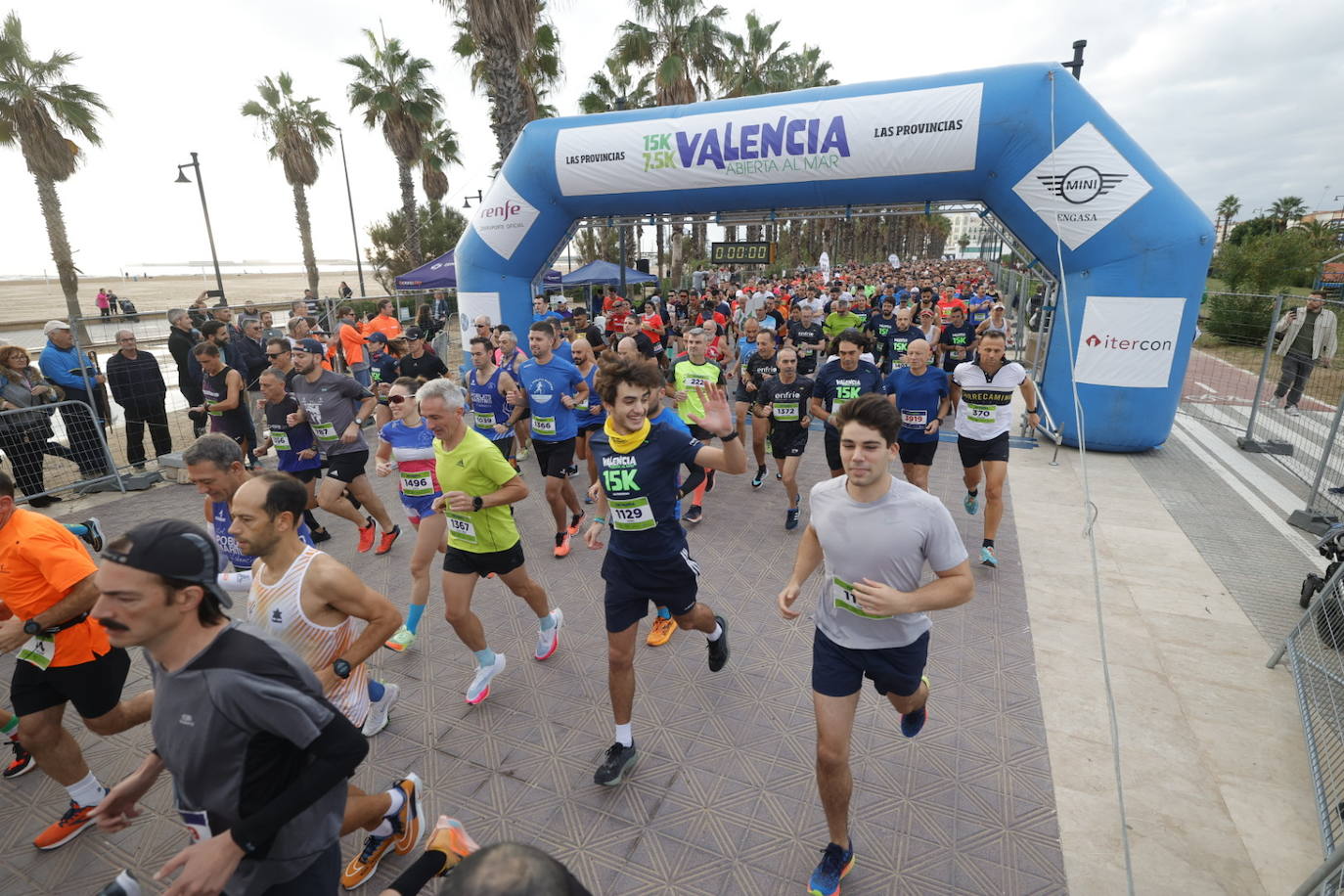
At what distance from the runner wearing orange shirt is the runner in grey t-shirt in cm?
292

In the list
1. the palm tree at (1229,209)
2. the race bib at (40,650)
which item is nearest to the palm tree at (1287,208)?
the palm tree at (1229,209)

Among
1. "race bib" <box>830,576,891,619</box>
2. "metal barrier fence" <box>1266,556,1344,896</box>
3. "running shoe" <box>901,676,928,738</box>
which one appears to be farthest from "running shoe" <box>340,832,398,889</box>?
"metal barrier fence" <box>1266,556,1344,896</box>

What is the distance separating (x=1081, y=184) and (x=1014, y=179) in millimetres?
798

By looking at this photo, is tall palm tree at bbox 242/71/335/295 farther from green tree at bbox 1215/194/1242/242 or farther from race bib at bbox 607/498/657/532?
green tree at bbox 1215/194/1242/242

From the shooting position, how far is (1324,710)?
12.3ft

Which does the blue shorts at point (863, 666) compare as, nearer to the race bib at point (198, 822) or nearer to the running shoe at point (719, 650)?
the running shoe at point (719, 650)

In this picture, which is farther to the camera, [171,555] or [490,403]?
[490,403]

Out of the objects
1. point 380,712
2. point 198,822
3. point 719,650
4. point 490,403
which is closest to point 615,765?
point 719,650

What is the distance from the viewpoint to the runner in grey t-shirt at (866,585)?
2.59 m

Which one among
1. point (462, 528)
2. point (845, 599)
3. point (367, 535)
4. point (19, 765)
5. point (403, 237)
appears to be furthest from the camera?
point (403, 237)

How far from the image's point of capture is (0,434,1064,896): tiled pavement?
115 inches

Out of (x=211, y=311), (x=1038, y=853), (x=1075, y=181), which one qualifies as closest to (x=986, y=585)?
(x=1038, y=853)

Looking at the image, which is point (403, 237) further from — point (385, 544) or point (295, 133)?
point (385, 544)

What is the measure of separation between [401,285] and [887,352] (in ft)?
41.2
